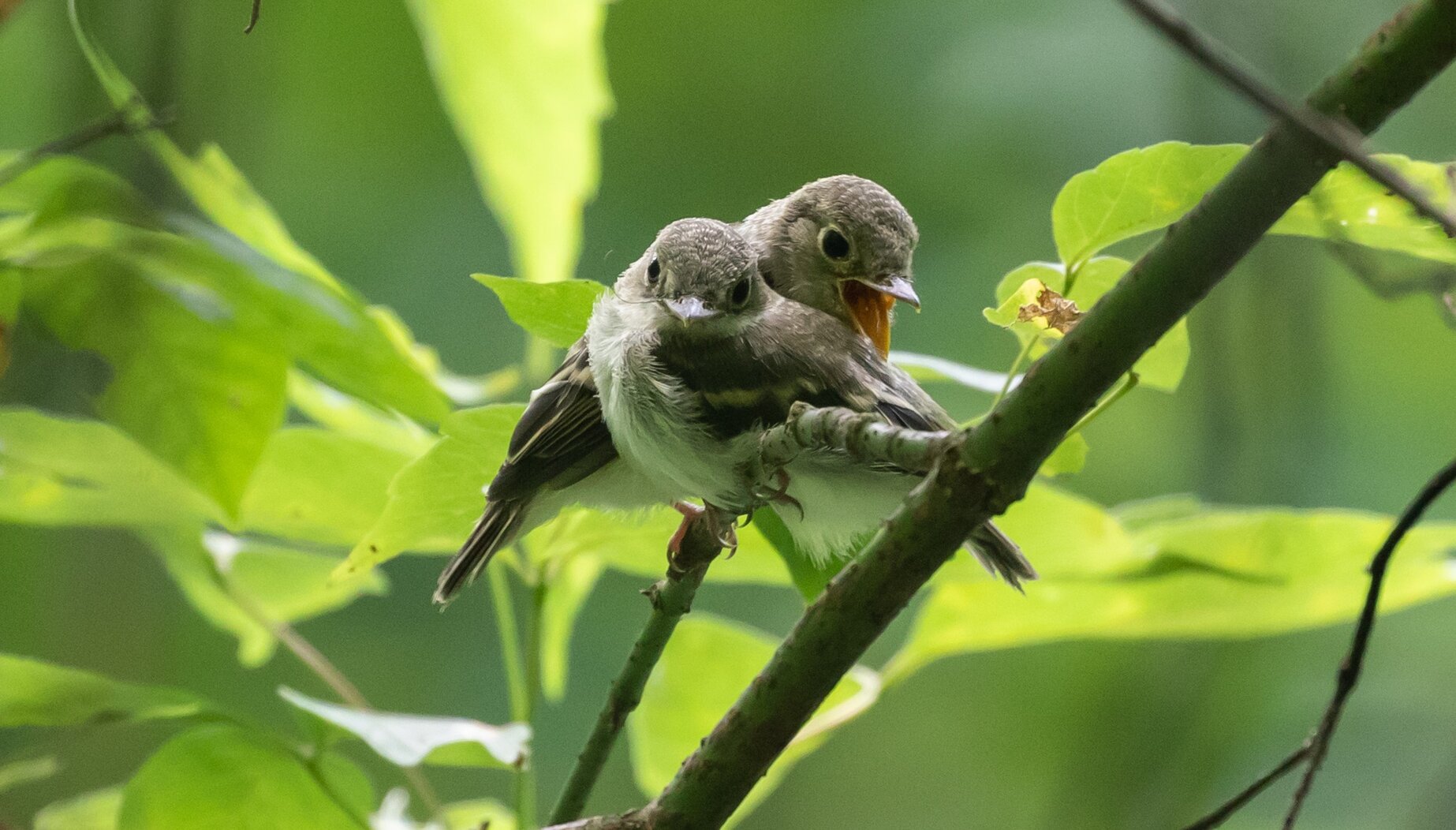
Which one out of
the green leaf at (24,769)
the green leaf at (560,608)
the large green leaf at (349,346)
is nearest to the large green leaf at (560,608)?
the green leaf at (560,608)

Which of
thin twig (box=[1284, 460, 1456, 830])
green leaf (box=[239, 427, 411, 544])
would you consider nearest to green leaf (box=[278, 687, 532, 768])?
green leaf (box=[239, 427, 411, 544])

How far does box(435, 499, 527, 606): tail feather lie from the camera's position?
83 centimetres

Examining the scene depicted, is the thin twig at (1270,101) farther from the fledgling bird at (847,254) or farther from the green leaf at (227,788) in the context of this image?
the green leaf at (227,788)

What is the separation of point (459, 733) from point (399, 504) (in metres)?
0.19

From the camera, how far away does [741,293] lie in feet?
2.74

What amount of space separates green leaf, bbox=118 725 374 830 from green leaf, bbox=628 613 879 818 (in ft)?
1.01

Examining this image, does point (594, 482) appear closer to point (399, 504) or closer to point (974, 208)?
point (399, 504)

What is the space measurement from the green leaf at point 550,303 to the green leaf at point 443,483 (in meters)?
0.06

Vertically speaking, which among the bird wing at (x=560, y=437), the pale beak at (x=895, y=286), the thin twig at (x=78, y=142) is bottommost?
the bird wing at (x=560, y=437)

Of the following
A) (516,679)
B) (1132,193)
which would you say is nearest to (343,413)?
(516,679)

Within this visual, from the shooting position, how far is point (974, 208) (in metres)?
2.38

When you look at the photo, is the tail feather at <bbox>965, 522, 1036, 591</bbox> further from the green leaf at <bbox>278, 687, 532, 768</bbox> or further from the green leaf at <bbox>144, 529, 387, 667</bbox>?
the green leaf at <bbox>144, 529, 387, 667</bbox>

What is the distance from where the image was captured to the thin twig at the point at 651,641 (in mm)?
739

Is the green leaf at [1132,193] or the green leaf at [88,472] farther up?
the green leaf at [1132,193]
